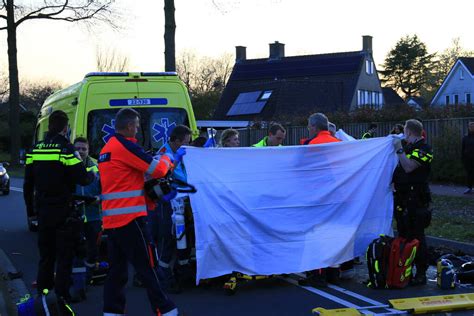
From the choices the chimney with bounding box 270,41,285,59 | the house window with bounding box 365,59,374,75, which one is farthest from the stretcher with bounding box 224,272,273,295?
the chimney with bounding box 270,41,285,59

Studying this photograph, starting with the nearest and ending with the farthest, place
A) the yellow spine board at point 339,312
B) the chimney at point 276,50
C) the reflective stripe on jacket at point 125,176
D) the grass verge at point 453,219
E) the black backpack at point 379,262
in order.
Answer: the reflective stripe on jacket at point 125,176
the yellow spine board at point 339,312
the black backpack at point 379,262
the grass verge at point 453,219
the chimney at point 276,50

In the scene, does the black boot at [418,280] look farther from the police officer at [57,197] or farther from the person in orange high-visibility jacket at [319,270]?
the police officer at [57,197]

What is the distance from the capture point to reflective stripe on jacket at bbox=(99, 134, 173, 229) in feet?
17.6

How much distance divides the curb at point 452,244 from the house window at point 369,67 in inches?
1837

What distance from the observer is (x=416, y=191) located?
24.1 feet

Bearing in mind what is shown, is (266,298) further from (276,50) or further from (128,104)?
(276,50)

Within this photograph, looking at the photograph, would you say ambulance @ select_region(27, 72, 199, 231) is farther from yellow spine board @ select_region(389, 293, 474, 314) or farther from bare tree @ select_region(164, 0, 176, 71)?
bare tree @ select_region(164, 0, 176, 71)

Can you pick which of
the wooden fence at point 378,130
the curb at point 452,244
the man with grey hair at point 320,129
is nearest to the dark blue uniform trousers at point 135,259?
the man with grey hair at point 320,129

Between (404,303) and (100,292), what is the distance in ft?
12.0

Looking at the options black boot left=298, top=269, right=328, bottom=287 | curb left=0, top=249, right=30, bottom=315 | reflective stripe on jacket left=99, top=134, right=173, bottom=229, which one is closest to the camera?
reflective stripe on jacket left=99, top=134, right=173, bottom=229

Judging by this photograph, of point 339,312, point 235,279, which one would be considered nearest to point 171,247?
point 235,279

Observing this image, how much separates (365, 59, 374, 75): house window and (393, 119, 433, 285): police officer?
4880 centimetres

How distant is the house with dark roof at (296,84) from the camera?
48.6 m

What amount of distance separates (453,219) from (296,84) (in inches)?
1521
